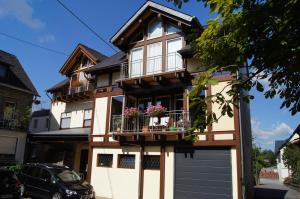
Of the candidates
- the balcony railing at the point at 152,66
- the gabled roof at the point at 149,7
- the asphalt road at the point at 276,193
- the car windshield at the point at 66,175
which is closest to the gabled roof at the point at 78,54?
the gabled roof at the point at 149,7

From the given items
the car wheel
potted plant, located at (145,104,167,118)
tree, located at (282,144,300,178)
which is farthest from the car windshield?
tree, located at (282,144,300,178)

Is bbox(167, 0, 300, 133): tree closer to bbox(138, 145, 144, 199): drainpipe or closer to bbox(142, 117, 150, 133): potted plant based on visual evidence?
bbox(142, 117, 150, 133): potted plant

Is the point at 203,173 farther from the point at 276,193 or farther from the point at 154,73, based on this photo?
the point at 276,193

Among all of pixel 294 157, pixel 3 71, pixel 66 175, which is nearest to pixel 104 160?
pixel 66 175

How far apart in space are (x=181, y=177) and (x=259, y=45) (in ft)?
36.9

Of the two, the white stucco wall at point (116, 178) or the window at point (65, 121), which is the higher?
the window at point (65, 121)

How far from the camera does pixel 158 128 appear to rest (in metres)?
15.1

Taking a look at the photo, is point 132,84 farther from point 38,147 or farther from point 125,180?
point 38,147

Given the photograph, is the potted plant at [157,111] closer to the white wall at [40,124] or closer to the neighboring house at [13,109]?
the neighboring house at [13,109]

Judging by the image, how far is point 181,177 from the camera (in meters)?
14.3

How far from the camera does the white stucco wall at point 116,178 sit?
615 inches

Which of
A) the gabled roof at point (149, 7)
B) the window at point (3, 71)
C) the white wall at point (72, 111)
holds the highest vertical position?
the gabled roof at point (149, 7)

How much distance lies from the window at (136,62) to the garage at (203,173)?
5417 millimetres

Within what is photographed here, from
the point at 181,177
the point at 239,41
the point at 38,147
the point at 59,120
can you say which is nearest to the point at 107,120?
the point at 181,177
